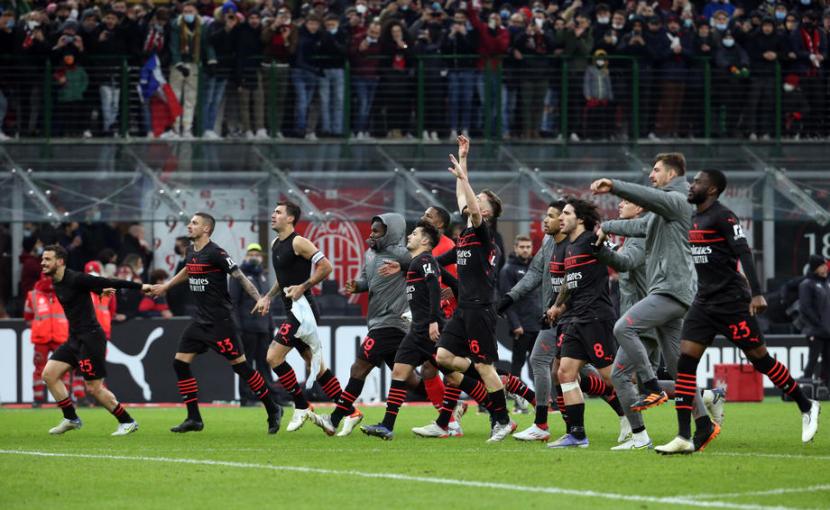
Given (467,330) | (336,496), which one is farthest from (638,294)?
(336,496)

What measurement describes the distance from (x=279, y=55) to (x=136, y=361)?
6.32 metres

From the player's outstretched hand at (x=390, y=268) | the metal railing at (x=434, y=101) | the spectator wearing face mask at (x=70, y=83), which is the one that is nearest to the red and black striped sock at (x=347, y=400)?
the player's outstretched hand at (x=390, y=268)

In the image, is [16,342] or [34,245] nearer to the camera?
[16,342]

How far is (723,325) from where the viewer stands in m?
11.5

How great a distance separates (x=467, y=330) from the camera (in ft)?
44.4

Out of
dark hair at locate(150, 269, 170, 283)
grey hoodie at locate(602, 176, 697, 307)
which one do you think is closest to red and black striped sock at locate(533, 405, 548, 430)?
grey hoodie at locate(602, 176, 697, 307)

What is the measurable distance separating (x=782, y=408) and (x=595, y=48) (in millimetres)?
9033

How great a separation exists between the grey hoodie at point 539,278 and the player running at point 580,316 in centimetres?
163

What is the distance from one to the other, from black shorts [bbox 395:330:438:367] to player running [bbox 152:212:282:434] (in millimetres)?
1653

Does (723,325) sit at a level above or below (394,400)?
above

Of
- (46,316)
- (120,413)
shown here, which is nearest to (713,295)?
(120,413)

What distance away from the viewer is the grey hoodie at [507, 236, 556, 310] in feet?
48.3

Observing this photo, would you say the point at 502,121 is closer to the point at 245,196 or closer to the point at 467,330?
the point at 245,196

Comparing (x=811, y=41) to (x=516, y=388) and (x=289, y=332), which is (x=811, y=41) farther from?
(x=289, y=332)
